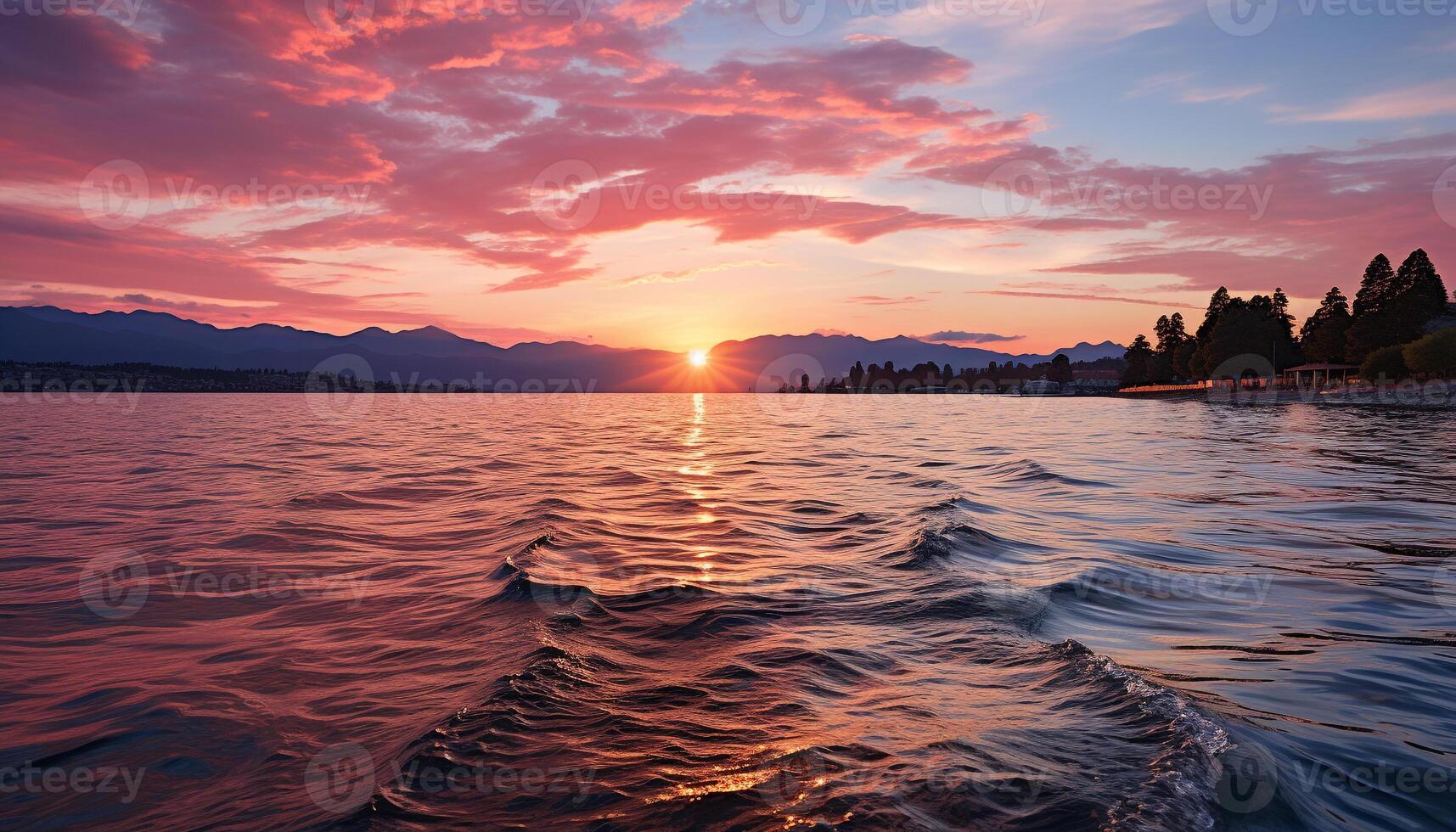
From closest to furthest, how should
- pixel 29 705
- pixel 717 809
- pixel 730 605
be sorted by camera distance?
1. pixel 717 809
2. pixel 29 705
3. pixel 730 605

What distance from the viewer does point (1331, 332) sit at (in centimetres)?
→ 13362

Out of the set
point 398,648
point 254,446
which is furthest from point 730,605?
point 254,446

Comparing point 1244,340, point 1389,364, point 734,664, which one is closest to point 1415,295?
point 1389,364

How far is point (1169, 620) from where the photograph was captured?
11.2 m

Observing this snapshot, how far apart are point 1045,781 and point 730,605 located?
6.39 meters

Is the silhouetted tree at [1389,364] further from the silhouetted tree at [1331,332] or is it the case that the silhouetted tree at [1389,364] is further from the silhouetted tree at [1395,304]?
the silhouetted tree at [1331,332]

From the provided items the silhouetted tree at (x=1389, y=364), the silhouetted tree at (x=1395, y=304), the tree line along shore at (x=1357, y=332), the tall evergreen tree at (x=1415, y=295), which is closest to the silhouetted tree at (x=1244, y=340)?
the tree line along shore at (x=1357, y=332)

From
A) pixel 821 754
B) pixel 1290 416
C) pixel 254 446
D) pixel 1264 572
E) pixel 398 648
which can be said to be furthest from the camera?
pixel 1290 416

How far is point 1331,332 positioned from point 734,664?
553 feet

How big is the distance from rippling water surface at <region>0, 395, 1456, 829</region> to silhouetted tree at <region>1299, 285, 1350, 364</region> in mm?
144126

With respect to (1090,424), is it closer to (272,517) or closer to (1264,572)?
(1264,572)

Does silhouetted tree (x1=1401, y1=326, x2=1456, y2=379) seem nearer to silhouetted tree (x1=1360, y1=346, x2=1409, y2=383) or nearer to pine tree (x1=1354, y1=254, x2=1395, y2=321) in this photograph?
silhouetted tree (x1=1360, y1=346, x2=1409, y2=383)

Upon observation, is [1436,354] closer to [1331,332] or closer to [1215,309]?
[1331,332]

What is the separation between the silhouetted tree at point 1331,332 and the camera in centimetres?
13312
